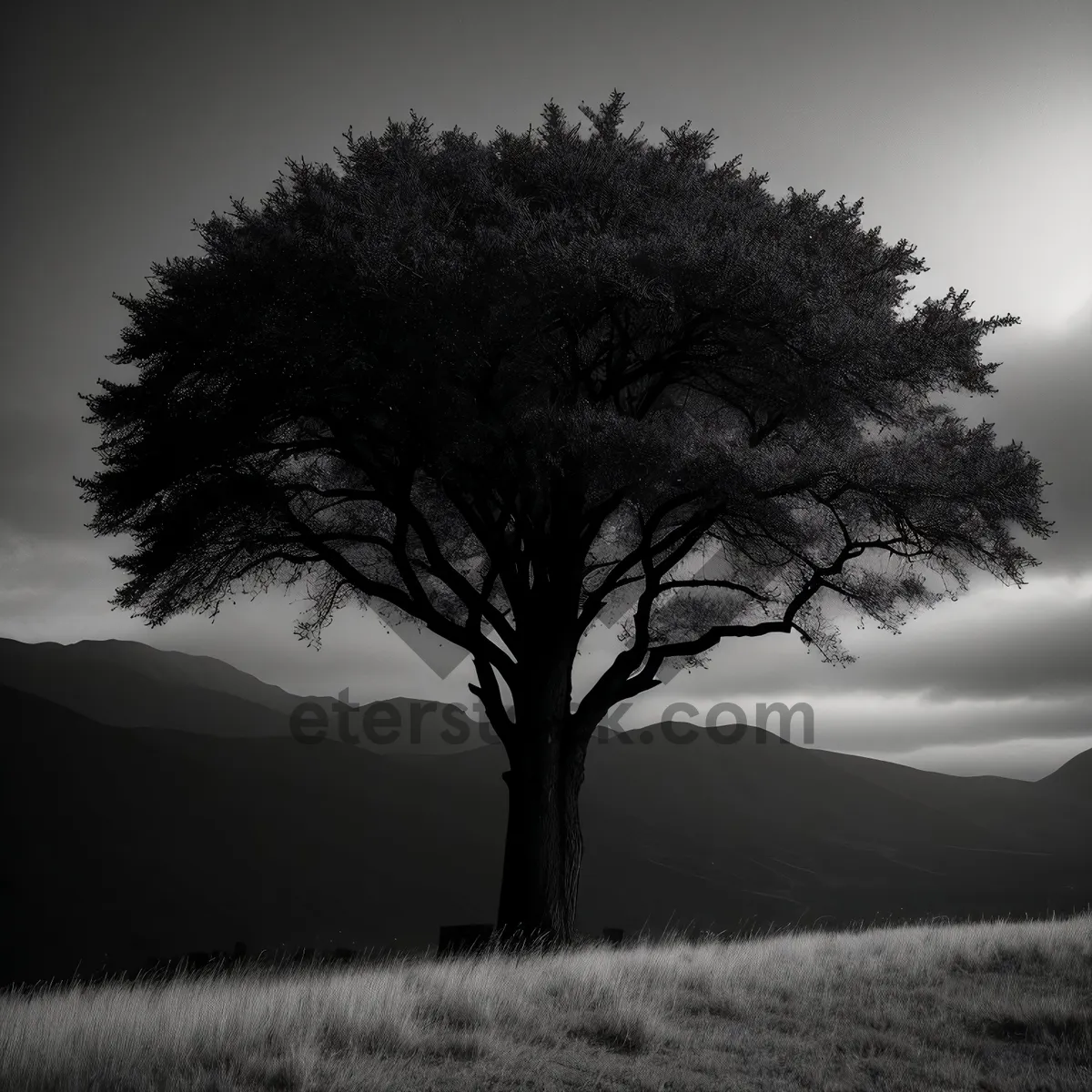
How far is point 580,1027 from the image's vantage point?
6.82 metres

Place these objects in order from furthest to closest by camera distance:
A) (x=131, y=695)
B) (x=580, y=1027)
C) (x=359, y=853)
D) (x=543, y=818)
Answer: (x=131, y=695)
(x=359, y=853)
(x=543, y=818)
(x=580, y=1027)

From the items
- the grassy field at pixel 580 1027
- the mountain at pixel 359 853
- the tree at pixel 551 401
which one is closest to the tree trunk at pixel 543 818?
the tree at pixel 551 401

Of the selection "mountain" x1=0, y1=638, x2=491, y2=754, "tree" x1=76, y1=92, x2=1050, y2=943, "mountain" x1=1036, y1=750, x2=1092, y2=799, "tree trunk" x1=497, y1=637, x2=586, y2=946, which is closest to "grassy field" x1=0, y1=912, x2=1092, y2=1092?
"tree trunk" x1=497, y1=637, x2=586, y2=946

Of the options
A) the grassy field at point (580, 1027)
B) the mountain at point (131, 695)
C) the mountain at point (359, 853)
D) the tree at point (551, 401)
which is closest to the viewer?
the grassy field at point (580, 1027)

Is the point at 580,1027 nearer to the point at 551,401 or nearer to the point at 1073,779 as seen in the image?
the point at 551,401

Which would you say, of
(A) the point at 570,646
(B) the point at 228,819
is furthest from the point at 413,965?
(B) the point at 228,819

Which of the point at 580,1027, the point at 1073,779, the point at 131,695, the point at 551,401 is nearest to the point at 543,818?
the point at 580,1027

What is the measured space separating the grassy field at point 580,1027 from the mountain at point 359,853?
66.7 meters

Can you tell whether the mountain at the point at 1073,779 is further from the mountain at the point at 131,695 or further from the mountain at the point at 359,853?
the mountain at the point at 131,695

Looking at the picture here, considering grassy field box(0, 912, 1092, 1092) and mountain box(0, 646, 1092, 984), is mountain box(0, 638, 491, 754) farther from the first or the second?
grassy field box(0, 912, 1092, 1092)

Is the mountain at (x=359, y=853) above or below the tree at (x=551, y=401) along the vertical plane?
below

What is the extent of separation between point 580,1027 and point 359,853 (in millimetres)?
106284

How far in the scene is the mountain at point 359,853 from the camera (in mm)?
86688

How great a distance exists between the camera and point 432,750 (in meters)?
139
